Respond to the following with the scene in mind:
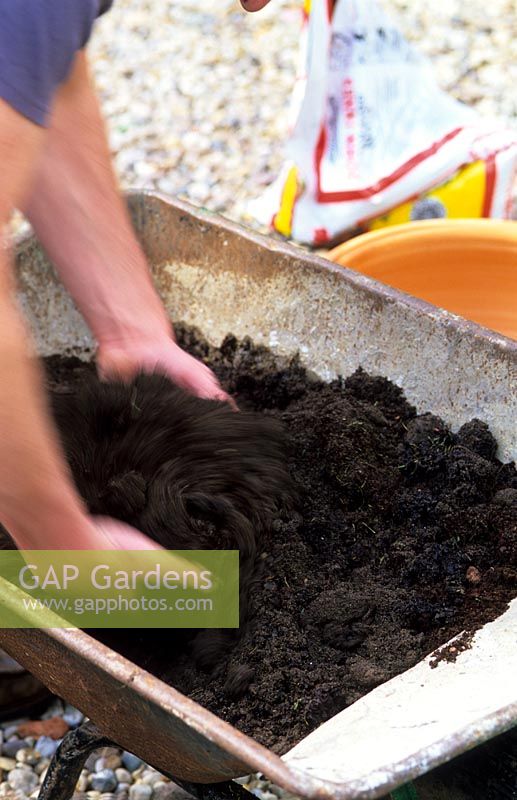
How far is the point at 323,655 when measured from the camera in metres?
1.62

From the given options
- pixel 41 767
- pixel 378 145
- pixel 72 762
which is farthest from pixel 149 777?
pixel 378 145

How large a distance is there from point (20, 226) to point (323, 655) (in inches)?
99.1

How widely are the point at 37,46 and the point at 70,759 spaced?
1.07 metres

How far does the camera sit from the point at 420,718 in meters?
1.39

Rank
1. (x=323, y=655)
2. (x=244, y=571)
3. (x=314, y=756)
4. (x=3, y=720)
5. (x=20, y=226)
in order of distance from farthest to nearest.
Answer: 1. (x=20, y=226)
2. (x=3, y=720)
3. (x=244, y=571)
4. (x=323, y=655)
5. (x=314, y=756)

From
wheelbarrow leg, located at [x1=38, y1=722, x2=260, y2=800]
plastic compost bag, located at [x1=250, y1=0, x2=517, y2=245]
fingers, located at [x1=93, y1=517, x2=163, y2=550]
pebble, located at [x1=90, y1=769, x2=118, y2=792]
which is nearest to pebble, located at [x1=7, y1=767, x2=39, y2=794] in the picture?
pebble, located at [x1=90, y1=769, x2=118, y2=792]

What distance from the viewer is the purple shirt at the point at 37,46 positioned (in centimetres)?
131

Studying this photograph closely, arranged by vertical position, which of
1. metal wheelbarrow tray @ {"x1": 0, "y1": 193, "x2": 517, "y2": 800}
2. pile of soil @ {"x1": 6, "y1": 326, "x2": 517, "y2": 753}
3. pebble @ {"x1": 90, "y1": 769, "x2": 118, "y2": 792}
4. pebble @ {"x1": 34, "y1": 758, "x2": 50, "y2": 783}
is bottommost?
pebble @ {"x1": 34, "y1": 758, "x2": 50, "y2": 783}

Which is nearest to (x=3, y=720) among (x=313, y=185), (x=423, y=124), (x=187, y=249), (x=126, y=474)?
(x=126, y=474)

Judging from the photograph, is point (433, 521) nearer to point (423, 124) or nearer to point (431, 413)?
point (431, 413)

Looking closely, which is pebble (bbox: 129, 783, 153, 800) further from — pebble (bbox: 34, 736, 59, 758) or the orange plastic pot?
the orange plastic pot

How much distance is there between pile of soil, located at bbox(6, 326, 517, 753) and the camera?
156 cm

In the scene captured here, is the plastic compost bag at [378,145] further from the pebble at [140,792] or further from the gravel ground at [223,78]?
the pebble at [140,792]

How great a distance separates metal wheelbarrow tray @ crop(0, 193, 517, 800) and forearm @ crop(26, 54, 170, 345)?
1.04 feet
